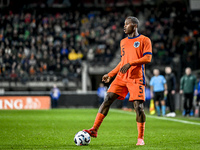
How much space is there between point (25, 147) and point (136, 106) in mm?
1945

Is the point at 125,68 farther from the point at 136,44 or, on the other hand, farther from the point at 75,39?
the point at 75,39

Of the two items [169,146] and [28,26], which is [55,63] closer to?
[28,26]

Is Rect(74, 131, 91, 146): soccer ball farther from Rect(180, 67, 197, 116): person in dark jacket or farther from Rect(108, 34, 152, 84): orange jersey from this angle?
Rect(180, 67, 197, 116): person in dark jacket

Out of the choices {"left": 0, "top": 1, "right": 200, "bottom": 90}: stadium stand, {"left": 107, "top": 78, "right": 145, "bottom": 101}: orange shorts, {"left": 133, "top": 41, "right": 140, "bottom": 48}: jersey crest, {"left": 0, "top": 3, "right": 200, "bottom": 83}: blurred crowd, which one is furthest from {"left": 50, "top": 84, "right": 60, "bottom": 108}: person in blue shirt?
{"left": 133, "top": 41, "right": 140, "bottom": 48}: jersey crest

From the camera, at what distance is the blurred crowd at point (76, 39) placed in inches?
1066

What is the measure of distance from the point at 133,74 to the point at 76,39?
24.3 m

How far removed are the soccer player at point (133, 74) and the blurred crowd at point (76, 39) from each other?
55.2 ft

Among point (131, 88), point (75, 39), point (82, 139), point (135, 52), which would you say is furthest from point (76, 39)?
point (82, 139)

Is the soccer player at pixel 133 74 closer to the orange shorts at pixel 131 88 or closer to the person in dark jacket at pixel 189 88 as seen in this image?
the orange shorts at pixel 131 88

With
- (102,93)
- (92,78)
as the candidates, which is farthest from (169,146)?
(92,78)

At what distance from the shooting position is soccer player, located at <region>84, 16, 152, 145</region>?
21.6 feet

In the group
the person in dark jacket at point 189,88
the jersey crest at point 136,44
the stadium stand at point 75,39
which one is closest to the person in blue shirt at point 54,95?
the stadium stand at point 75,39

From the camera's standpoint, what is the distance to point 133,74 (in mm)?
6758

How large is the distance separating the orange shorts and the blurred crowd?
16847 millimetres
